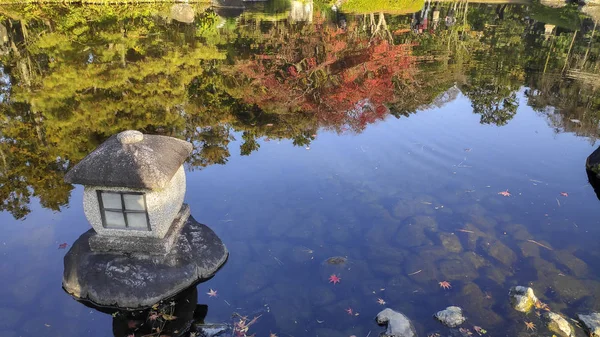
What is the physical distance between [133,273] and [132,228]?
813mm

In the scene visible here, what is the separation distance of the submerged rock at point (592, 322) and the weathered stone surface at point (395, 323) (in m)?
2.87

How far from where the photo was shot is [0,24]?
91.1ft

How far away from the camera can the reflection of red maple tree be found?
54.0 feet

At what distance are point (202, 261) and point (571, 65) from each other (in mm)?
24061

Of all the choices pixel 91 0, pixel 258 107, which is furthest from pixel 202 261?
pixel 91 0

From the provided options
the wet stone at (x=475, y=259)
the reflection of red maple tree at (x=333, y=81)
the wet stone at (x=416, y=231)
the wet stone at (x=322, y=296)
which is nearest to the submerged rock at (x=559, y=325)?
the wet stone at (x=475, y=259)

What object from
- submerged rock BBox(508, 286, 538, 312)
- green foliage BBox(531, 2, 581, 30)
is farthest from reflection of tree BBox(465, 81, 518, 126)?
green foliage BBox(531, 2, 581, 30)

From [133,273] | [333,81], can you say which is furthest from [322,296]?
[333,81]

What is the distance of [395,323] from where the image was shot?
22.7ft

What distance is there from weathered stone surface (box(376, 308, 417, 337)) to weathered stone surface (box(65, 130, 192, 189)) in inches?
172

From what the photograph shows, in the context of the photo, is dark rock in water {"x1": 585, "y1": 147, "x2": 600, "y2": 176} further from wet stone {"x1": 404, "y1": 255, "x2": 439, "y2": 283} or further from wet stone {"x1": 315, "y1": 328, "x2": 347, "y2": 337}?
wet stone {"x1": 315, "y1": 328, "x2": 347, "y2": 337}

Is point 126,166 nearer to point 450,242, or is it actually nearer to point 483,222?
point 450,242

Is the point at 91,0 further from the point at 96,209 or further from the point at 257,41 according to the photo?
the point at 96,209

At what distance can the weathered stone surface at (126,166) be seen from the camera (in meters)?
6.87
